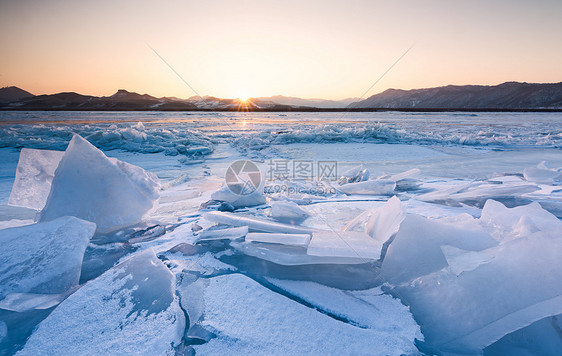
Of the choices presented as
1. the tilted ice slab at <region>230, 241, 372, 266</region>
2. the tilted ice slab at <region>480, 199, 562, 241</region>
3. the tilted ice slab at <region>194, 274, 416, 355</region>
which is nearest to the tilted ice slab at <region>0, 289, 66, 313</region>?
the tilted ice slab at <region>194, 274, 416, 355</region>

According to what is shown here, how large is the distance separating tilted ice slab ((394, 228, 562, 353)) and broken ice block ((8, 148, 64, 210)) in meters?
2.40

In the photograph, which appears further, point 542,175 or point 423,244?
point 542,175

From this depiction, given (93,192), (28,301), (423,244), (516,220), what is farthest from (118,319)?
(516,220)

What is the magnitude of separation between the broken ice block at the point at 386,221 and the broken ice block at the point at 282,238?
15.6 inches

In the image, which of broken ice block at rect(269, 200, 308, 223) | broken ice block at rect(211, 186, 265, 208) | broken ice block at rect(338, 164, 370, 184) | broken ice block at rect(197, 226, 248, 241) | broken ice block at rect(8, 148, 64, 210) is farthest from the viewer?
broken ice block at rect(338, 164, 370, 184)

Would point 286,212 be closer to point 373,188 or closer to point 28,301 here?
point 373,188

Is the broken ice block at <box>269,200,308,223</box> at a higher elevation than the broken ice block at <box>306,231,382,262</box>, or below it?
below

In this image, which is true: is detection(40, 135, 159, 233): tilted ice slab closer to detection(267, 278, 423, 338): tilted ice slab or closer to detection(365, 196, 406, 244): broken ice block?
detection(267, 278, 423, 338): tilted ice slab

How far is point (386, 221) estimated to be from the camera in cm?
149

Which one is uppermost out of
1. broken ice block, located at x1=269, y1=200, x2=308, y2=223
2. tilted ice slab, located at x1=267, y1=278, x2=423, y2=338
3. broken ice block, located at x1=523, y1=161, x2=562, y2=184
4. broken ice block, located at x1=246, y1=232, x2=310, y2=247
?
broken ice block, located at x1=523, y1=161, x2=562, y2=184

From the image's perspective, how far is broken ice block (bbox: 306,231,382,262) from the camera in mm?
1272

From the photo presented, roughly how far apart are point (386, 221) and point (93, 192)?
1898mm

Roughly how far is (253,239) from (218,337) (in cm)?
66

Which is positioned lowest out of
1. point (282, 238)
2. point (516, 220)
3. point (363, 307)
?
point (363, 307)
